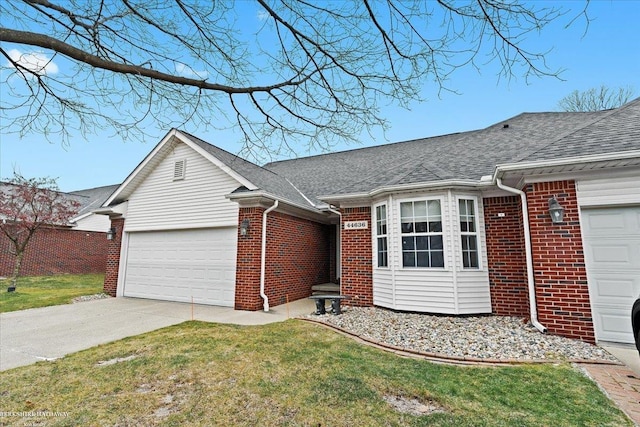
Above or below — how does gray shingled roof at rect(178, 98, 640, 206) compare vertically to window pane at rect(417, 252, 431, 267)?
above

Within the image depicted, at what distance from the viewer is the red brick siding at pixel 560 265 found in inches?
202

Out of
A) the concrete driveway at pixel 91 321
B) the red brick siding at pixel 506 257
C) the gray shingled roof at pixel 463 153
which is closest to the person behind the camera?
the concrete driveway at pixel 91 321

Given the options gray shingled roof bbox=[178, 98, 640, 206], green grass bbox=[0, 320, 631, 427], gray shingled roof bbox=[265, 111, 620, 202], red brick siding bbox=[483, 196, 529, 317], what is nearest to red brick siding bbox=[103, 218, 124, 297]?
gray shingled roof bbox=[178, 98, 640, 206]

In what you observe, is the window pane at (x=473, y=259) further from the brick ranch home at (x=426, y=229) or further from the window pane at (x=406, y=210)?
the window pane at (x=406, y=210)

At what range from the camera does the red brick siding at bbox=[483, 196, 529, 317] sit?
6621 mm

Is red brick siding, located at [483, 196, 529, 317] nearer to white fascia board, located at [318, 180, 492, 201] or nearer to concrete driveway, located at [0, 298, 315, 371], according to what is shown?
white fascia board, located at [318, 180, 492, 201]

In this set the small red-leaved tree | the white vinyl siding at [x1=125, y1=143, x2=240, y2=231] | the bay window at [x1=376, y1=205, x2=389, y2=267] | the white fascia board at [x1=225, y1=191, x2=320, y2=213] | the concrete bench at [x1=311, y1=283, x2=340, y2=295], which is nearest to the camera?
the bay window at [x1=376, y1=205, x2=389, y2=267]

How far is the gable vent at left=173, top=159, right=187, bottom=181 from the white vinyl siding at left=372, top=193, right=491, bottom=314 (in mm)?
7095

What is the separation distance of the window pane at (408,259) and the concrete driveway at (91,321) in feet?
9.40

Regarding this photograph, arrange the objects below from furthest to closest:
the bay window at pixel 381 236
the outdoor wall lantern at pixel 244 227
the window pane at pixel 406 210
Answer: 1. the outdoor wall lantern at pixel 244 227
2. the bay window at pixel 381 236
3. the window pane at pixel 406 210

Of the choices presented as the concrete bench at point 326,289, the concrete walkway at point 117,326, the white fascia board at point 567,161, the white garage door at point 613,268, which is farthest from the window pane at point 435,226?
the concrete bench at point 326,289

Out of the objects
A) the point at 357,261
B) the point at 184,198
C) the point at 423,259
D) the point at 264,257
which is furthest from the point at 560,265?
the point at 184,198

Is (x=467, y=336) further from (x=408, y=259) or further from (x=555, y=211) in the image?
(x=555, y=211)

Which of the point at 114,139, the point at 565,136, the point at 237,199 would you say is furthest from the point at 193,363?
the point at 565,136
